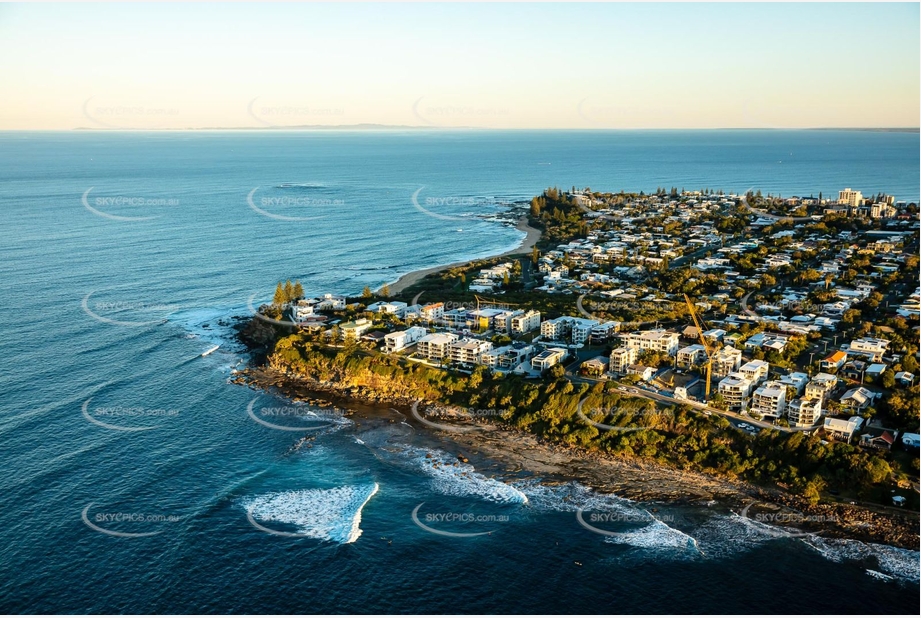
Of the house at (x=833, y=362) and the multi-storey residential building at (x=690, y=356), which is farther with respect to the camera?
the multi-storey residential building at (x=690, y=356)

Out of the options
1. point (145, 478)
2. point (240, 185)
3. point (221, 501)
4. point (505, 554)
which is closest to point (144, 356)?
point (145, 478)

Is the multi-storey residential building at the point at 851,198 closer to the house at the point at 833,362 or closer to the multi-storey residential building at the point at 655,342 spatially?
the house at the point at 833,362

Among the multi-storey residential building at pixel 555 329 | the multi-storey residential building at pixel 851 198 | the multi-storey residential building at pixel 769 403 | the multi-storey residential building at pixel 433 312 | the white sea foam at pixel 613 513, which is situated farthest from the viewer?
the multi-storey residential building at pixel 851 198

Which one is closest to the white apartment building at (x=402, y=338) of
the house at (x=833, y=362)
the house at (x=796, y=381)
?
the house at (x=796, y=381)

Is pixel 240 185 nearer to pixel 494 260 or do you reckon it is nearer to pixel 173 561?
pixel 494 260

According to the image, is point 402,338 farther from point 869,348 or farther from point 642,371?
point 869,348

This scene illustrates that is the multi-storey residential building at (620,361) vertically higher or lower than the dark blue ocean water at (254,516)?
higher

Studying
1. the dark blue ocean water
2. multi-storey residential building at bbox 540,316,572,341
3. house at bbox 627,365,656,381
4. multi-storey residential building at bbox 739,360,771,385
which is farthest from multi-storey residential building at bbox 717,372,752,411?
multi-storey residential building at bbox 540,316,572,341
